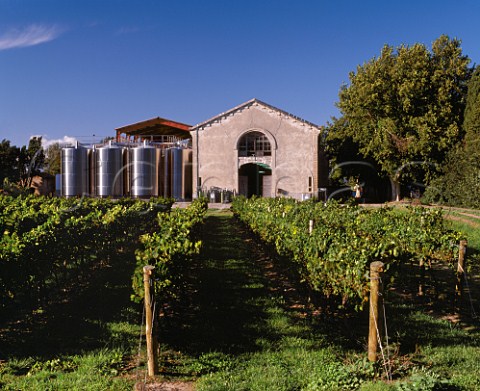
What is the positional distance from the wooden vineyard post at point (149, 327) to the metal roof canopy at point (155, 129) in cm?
3720

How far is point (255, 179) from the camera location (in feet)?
129

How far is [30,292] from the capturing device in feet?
23.5

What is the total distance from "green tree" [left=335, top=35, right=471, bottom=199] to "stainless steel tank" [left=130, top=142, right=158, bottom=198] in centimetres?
1760

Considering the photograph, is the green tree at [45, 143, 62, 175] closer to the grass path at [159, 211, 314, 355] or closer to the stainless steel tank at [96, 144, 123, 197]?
the stainless steel tank at [96, 144, 123, 197]

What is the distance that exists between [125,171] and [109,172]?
1339 mm

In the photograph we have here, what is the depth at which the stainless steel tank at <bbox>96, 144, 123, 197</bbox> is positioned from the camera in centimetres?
3653

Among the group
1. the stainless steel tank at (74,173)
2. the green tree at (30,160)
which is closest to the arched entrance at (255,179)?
the stainless steel tank at (74,173)

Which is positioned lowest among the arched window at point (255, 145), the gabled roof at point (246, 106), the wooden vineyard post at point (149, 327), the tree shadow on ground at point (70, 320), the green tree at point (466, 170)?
the tree shadow on ground at point (70, 320)

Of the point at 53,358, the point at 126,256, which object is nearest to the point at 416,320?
the point at 53,358

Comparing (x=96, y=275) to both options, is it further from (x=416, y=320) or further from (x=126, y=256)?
(x=416, y=320)

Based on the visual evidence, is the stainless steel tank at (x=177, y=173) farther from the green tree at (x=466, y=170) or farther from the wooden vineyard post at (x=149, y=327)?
the wooden vineyard post at (x=149, y=327)

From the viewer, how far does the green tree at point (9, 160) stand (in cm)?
4528

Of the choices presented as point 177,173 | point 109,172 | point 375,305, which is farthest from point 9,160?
point 375,305

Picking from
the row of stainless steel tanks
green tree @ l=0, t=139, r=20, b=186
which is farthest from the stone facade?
green tree @ l=0, t=139, r=20, b=186
